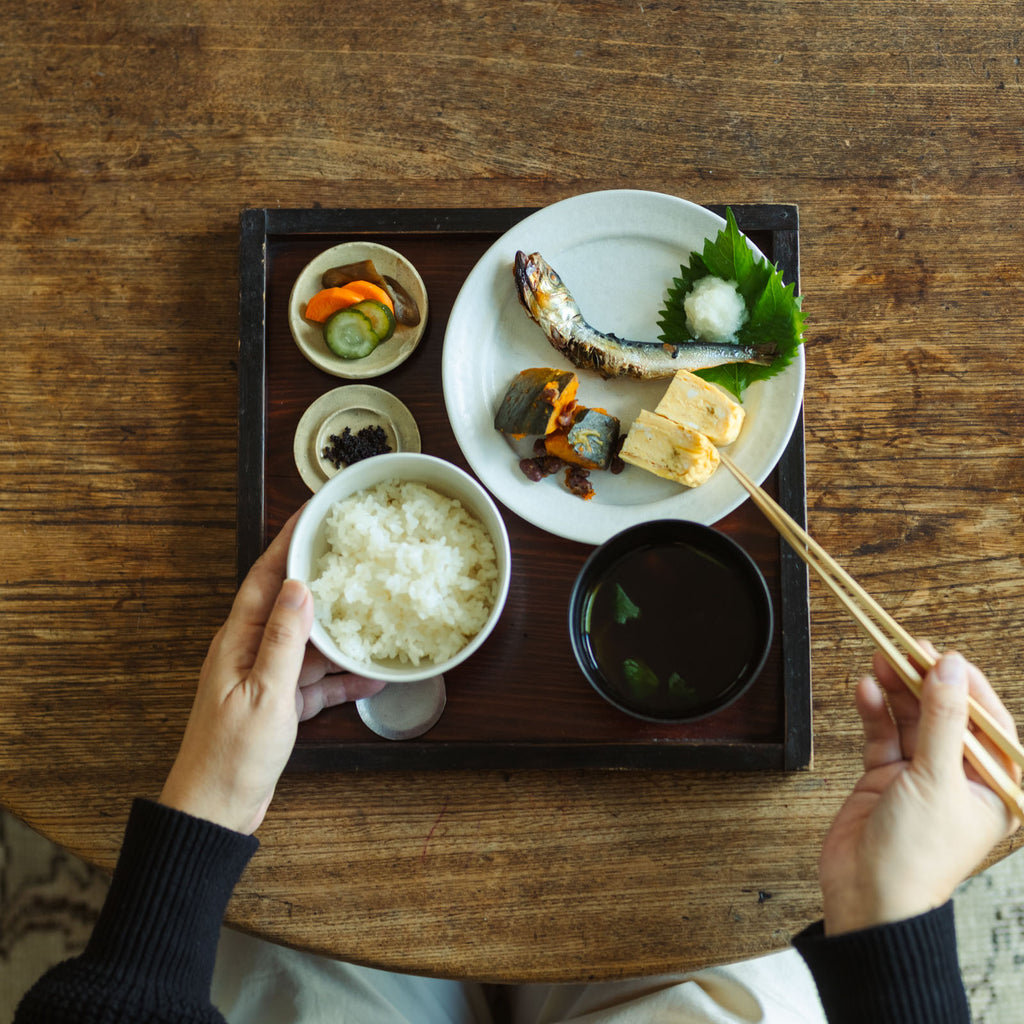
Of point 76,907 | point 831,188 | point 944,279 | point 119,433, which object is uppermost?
point 831,188

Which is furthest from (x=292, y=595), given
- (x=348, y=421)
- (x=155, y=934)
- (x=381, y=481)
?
(x=155, y=934)

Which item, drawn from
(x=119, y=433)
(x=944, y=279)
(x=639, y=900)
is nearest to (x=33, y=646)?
(x=119, y=433)

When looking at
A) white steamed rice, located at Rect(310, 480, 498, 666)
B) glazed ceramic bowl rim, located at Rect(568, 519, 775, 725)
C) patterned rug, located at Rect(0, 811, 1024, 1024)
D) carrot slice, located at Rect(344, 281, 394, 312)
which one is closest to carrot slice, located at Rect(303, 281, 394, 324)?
carrot slice, located at Rect(344, 281, 394, 312)

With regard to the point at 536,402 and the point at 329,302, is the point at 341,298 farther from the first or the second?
the point at 536,402

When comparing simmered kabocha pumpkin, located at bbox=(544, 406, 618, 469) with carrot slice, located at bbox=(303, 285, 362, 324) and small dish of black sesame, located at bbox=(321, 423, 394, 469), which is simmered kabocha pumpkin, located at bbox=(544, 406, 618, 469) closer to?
small dish of black sesame, located at bbox=(321, 423, 394, 469)

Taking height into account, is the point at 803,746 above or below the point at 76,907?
above

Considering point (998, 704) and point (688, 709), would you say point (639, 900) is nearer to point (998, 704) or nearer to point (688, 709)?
point (688, 709)

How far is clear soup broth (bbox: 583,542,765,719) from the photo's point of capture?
141cm

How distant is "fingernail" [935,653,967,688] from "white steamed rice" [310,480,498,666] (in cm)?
68

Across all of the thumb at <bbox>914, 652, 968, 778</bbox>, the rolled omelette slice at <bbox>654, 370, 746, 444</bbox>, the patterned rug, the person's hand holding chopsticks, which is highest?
the rolled omelette slice at <bbox>654, 370, 746, 444</bbox>

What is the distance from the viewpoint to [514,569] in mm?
1561

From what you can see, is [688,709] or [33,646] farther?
[33,646]

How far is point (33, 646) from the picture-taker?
162cm

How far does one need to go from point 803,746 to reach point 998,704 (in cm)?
34
